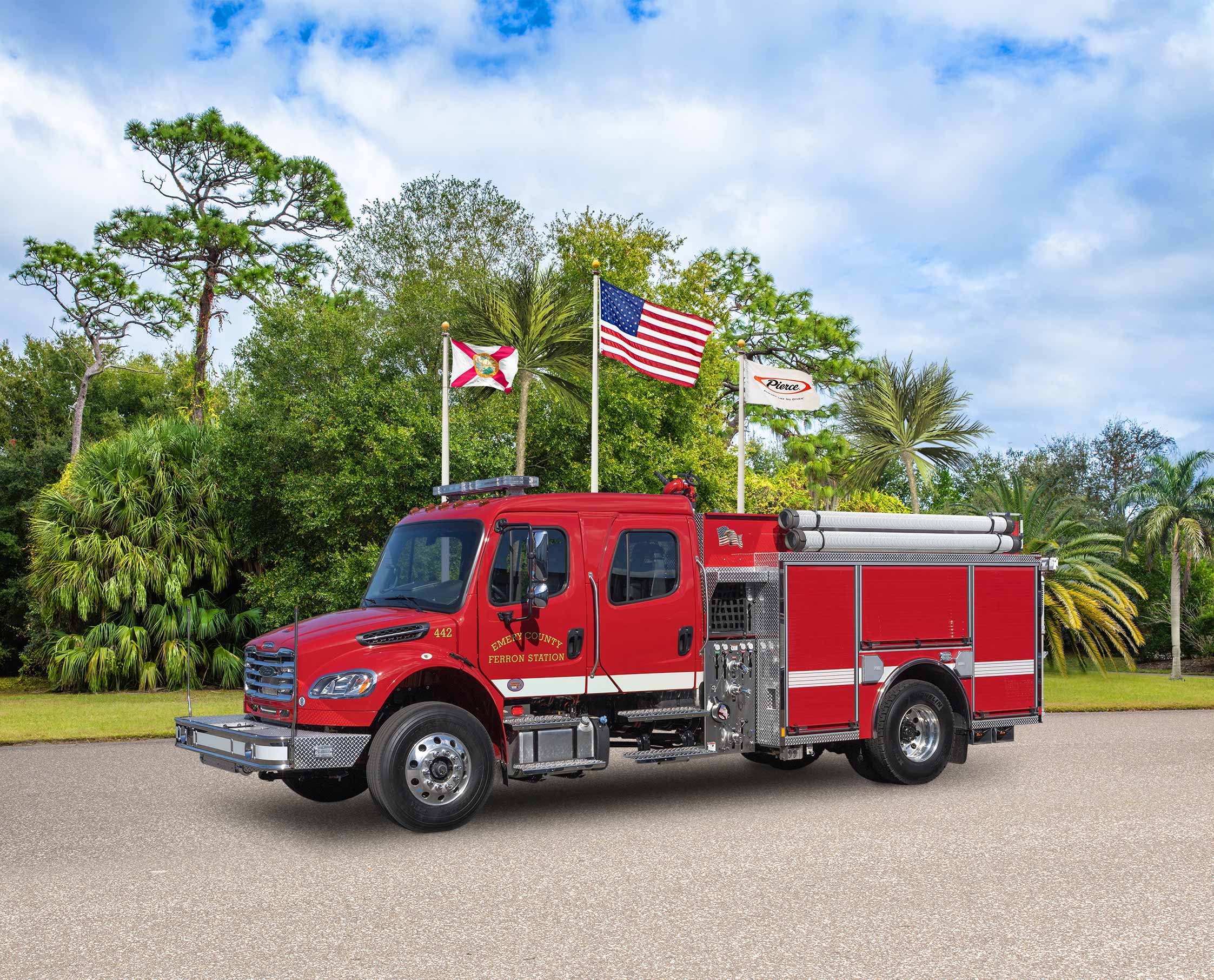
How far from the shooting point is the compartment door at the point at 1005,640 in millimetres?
11203

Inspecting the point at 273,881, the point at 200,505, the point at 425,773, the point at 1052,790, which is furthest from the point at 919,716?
the point at 200,505

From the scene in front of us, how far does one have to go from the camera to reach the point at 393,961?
5469 millimetres

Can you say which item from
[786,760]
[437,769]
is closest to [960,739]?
[786,760]

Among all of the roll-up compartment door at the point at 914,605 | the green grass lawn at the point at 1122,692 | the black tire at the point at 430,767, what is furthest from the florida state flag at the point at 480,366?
the green grass lawn at the point at 1122,692

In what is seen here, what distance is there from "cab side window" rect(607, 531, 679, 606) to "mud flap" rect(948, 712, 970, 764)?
3385 millimetres

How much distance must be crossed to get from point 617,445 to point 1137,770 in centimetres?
1410

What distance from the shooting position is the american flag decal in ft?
33.2

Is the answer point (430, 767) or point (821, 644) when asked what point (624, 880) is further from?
point (821, 644)

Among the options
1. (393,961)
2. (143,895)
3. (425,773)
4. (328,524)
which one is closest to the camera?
(393,961)

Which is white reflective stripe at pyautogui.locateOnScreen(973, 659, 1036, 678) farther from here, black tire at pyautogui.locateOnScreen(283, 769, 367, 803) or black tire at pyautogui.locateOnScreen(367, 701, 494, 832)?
black tire at pyautogui.locateOnScreen(283, 769, 367, 803)

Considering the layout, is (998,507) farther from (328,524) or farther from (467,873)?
(467,873)

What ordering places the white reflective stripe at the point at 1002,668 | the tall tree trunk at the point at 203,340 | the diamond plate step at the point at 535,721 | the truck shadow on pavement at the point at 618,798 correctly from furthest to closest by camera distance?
the tall tree trunk at the point at 203,340, the white reflective stripe at the point at 1002,668, the truck shadow on pavement at the point at 618,798, the diamond plate step at the point at 535,721

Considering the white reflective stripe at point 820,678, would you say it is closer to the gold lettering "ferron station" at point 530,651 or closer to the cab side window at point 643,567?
the cab side window at point 643,567

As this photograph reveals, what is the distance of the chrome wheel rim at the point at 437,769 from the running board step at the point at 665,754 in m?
1.50
